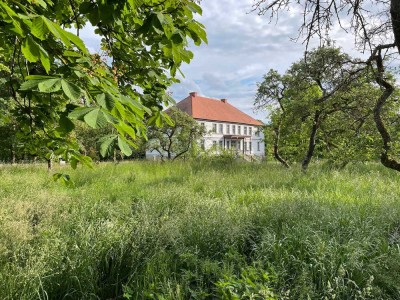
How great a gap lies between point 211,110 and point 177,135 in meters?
24.4

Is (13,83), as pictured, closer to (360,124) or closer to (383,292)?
(383,292)

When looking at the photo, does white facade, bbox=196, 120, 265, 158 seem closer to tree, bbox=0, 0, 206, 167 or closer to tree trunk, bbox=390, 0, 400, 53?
tree trunk, bbox=390, 0, 400, 53

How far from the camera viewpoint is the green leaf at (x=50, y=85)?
1.28 meters

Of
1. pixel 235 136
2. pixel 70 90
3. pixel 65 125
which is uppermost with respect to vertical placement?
pixel 235 136

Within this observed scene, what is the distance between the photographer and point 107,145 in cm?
142

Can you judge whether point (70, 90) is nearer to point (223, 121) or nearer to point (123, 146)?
point (123, 146)

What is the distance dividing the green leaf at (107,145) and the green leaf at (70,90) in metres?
0.23

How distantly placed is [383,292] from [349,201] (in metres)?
3.33

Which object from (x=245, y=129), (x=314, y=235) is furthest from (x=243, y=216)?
(x=245, y=129)

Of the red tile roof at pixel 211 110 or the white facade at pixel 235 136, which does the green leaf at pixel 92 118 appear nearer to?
the red tile roof at pixel 211 110


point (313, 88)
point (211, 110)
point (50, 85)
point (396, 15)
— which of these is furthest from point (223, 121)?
point (50, 85)

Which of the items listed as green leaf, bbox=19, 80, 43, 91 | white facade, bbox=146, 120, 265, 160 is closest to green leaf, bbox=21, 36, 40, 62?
green leaf, bbox=19, 80, 43, 91

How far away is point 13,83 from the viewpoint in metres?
2.82

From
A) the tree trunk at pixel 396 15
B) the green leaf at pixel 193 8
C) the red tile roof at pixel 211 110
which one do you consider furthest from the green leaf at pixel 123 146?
the red tile roof at pixel 211 110
